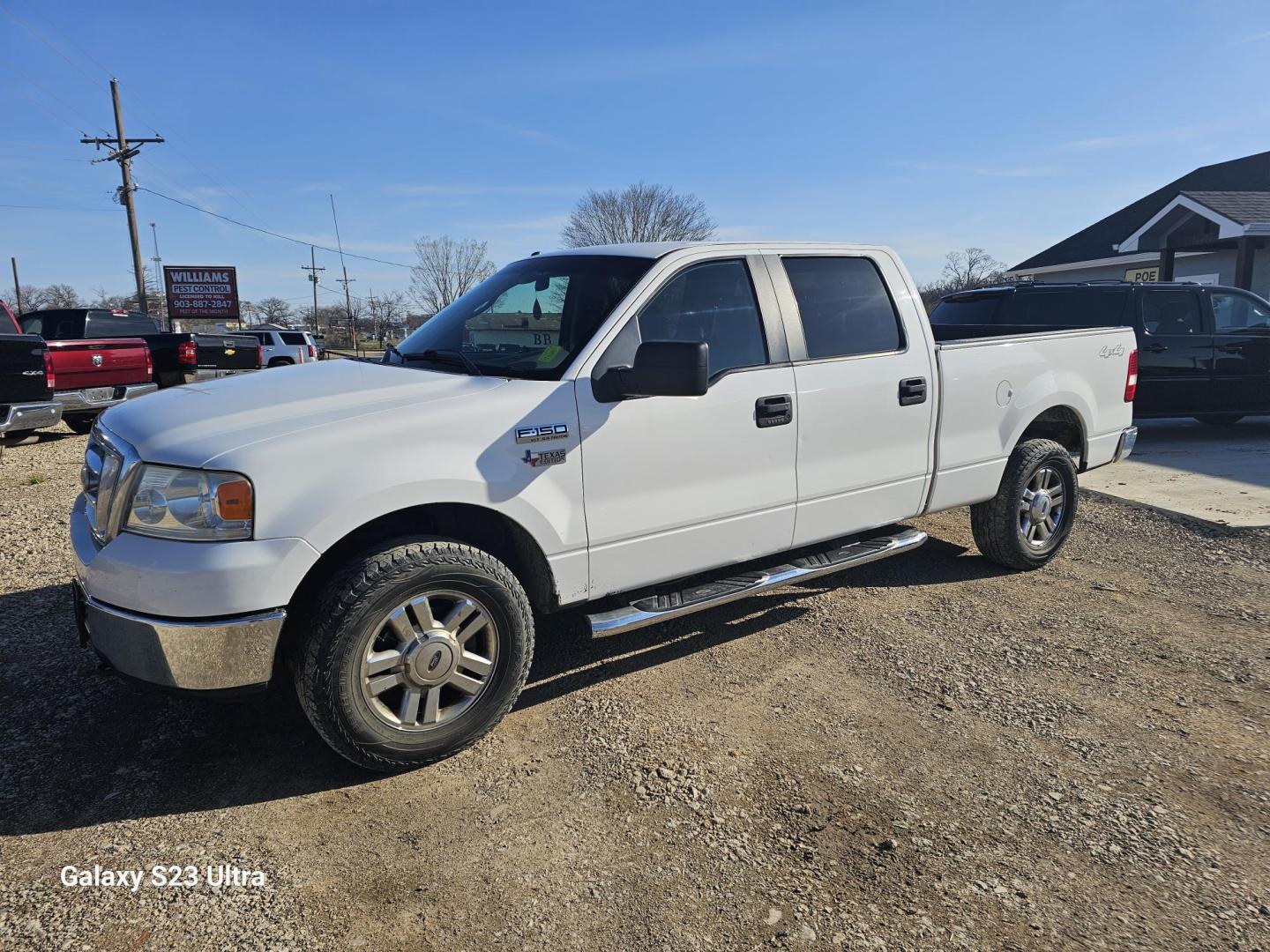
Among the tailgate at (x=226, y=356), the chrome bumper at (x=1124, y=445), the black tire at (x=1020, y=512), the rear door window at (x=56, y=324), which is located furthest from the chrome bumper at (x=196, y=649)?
the tailgate at (x=226, y=356)

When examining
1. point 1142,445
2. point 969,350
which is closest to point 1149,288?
point 1142,445

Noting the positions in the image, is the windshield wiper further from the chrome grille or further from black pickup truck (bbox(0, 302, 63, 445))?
black pickup truck (bbox(0, 302, 63, 445))

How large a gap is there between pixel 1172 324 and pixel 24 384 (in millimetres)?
13445

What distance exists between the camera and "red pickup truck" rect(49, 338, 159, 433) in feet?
35.2

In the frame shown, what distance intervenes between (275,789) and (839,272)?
359 cm

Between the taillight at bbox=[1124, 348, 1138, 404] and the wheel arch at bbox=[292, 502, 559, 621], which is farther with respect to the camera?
the taillight at bbox=[1124, 348, 1138, 404]

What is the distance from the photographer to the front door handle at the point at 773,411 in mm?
3809

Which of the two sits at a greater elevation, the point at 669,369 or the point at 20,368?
the point at 20,368

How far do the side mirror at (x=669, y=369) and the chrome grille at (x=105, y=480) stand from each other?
1834 mm

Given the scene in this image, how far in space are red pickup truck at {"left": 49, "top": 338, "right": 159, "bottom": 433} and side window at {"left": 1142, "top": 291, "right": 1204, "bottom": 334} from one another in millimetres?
13007

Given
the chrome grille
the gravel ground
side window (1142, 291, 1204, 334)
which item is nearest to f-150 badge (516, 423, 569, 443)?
the gravel ground

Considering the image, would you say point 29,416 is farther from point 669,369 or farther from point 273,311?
point 273,311

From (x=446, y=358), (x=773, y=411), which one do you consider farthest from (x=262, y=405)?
(x=773, y=411)

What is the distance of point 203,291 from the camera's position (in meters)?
45.9
